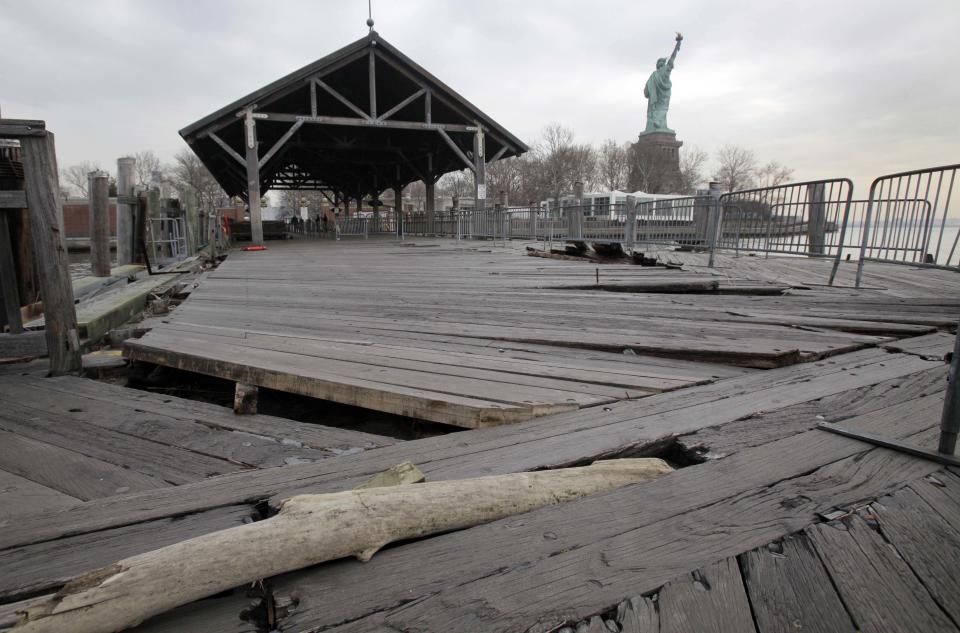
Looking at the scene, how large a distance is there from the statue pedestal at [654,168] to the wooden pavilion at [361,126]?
33069 millimetres

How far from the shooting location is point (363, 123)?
1661cm

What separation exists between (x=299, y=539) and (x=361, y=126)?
1854cm

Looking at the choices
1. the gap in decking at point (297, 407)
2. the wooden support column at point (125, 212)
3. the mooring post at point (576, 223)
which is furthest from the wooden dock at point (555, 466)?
the mooring post at point (576, 223)

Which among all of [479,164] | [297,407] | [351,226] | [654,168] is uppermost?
[654,168]

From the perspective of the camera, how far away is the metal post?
1.49 meters

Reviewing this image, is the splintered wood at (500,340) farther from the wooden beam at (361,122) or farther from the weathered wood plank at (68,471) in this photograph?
the wooden beam at (361,122)

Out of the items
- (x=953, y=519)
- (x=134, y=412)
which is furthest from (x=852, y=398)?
(x=134, y=412)

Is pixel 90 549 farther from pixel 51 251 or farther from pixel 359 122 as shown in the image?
pixel 359 122

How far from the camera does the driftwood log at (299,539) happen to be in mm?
937

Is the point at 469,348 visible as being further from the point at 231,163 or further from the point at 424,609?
the point at 231,163

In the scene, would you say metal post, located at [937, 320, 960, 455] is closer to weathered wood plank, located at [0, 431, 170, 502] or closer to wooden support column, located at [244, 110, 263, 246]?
weathered wood plank, located at [0, 431, 170, 502]

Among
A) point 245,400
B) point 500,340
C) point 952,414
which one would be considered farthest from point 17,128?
point 952,414

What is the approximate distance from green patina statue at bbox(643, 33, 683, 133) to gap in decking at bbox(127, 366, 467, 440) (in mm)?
63798

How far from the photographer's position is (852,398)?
6.77 ft
